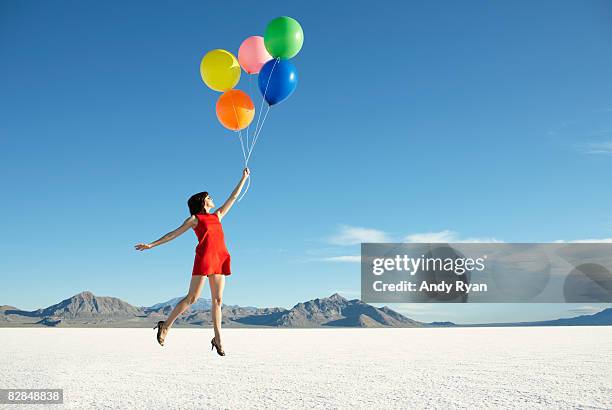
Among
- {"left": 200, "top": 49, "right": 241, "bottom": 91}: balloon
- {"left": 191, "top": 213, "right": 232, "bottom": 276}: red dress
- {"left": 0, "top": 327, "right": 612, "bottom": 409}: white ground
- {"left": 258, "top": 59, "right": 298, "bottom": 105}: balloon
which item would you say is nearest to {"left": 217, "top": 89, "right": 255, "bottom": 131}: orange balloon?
{"left": 200, "top": 49, "right": 241, "bottom": 91}: balloon

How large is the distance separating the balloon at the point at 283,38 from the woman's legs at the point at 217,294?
3386 millimetres

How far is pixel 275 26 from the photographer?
786 centimetres

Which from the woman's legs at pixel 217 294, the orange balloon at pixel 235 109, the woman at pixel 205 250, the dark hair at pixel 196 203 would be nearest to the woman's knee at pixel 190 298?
the woman at pixel 205 250

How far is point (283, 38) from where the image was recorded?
7793mm

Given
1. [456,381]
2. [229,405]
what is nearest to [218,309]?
[229,405]

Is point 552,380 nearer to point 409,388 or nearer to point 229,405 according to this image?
point 409,388

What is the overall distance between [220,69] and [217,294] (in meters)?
3.22

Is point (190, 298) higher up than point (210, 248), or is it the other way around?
point (210, 248)

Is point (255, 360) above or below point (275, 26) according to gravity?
below

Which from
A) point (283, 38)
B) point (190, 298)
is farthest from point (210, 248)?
point (283, 38)

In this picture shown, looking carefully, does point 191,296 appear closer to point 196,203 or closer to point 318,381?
point 196,203

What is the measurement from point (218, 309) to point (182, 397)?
103 cm

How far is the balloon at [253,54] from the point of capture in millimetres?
8203

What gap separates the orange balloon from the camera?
7.73 metres
